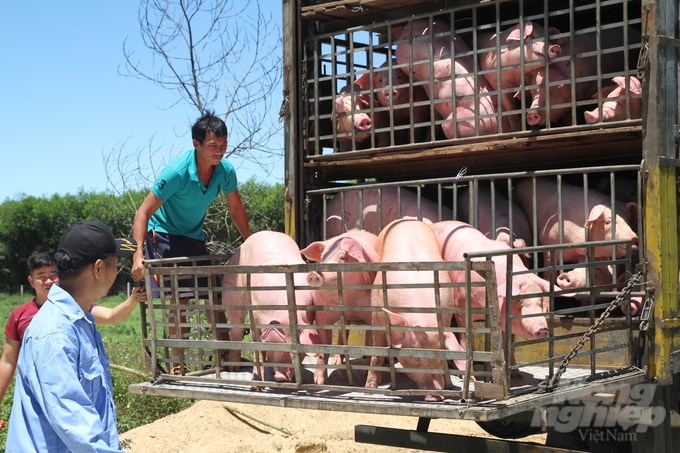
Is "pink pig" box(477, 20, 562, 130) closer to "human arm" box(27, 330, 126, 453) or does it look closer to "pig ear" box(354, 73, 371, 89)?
"pig ear" box(354, 73, 371, 89)

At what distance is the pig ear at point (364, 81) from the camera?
6070 millimetres

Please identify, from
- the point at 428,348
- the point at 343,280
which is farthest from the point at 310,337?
the point at 428,348

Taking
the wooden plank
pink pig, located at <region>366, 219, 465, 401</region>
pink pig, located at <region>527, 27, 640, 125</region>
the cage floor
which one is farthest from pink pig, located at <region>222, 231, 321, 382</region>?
pink pig, located at <region>527, 27, 640, 125</region>

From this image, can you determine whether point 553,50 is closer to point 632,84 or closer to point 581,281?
point 632,84

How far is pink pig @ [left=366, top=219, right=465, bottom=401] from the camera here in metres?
3.33

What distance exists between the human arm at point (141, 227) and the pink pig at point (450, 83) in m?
2.33

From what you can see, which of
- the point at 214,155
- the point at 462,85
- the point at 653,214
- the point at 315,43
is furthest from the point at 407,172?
the point at 653,214

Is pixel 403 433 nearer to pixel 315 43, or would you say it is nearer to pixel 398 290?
pixel 398 290

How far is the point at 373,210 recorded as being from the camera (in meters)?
5.83

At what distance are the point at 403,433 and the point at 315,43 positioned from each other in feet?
11.8

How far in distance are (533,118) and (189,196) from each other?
275cm

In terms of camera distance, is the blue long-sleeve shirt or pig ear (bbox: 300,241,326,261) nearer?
the blue long-sleeve shirt

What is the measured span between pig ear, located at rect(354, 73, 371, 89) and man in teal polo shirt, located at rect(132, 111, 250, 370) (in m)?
1.66

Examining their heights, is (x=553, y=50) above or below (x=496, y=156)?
above
